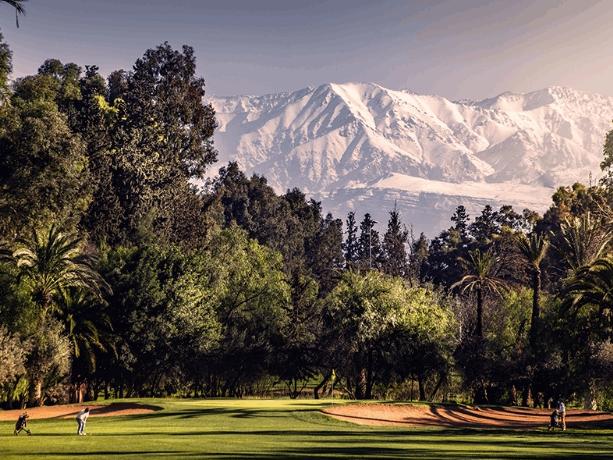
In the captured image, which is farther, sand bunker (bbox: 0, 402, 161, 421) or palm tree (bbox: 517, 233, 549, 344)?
palm tree (bbox: 517, 233, 549, 344)

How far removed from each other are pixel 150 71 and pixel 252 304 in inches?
1233

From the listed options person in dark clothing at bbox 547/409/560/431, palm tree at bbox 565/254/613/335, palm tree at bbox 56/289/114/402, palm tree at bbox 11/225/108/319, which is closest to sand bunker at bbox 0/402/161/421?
palm tree at bbox 56/289/114/402

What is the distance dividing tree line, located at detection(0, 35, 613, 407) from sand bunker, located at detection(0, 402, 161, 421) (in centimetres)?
263

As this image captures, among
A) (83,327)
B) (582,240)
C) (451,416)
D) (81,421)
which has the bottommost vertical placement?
(451,416)

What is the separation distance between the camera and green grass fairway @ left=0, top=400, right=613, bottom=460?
3155cm

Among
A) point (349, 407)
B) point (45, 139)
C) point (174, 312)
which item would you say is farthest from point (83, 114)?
point (349, 407)

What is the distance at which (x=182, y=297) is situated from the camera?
74.1m

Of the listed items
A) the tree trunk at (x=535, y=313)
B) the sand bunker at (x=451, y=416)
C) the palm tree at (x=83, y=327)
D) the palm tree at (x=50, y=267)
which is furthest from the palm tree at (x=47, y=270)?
the tree trunk at (x=535, y=313)

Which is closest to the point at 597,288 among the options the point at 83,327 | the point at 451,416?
the point at 451,416

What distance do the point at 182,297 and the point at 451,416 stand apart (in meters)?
26.1

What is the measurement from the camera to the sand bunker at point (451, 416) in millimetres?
55031

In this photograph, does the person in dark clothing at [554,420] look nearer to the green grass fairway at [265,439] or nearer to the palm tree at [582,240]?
the green grass fairway at [265,439]

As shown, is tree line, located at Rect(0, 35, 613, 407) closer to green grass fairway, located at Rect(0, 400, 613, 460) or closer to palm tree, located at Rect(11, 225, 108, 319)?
palm tree, located at Rect(11, 225, 108, 319)

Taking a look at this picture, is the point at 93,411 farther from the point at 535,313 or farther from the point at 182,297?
→ the point at 535,313
